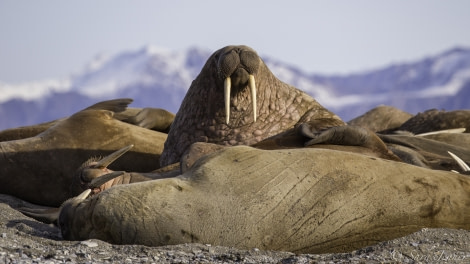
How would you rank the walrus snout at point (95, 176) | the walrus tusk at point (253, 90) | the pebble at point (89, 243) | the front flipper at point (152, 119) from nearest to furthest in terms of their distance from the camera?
1. the pebble at point (89, 243)
2. the walrus snout at point (95, 176)
3. the walrus tusk at point (253, 90)
4. the front flipper at point (152, 119)

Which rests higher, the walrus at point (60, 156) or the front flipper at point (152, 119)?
the front flipper at point (152, 119)

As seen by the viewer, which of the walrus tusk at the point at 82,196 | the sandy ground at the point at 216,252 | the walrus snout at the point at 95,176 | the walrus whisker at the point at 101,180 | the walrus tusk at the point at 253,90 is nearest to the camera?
the sandy ground at the point at 216,252

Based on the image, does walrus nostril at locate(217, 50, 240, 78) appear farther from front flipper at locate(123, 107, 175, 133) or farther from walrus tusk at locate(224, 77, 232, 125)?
front flipper at locate(123, 107, 175, 133)

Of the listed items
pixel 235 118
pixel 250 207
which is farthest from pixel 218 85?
pixel 250 207

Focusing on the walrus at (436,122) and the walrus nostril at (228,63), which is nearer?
the walrus nostril at (228,63)

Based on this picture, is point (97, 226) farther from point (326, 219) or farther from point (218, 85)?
point (218, 85)

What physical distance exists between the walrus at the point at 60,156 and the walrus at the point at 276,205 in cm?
308

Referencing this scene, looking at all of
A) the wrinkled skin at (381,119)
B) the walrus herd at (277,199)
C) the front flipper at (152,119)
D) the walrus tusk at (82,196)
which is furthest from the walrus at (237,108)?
the wrinkled skin at (381,119)

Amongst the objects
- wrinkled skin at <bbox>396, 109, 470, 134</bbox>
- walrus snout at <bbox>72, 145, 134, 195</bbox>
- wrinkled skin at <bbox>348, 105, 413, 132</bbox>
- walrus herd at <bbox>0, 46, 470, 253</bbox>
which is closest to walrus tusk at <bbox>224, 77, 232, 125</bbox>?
walrus herd at <bbox>0, 46, 470, 253</bbox>

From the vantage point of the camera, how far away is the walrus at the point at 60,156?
8484 mm

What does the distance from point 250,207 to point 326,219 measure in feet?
1.35

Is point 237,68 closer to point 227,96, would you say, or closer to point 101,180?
point 227,96

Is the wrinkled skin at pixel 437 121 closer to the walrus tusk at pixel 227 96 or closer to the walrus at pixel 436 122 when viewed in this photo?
the walrus at pixel 436 122

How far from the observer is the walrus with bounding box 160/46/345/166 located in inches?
295
